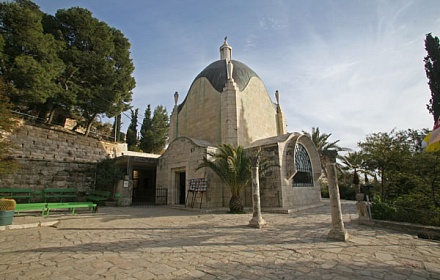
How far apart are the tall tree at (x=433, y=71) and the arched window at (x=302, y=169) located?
1720 cm

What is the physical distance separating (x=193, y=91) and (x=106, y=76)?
31.0 ft

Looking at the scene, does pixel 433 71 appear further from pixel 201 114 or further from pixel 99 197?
pixel 99 197

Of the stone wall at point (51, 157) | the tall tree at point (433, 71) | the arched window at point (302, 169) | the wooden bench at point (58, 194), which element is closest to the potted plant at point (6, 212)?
the stone wall at point (51, 157)

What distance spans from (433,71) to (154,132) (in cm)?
3343

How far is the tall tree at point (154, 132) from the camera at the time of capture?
30.5 metres

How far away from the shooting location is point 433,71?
69.5 ft

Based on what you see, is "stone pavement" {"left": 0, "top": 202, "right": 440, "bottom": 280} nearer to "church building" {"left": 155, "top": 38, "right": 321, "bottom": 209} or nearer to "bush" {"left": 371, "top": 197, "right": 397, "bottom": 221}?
"bush" {"left": 371, "top": 197, "right": 397, "bottom": 221}

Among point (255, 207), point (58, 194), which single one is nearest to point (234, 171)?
point (255, 207)

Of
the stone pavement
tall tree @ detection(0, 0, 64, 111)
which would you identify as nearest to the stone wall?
tall tree @ detection(0, 0, 64, 111)

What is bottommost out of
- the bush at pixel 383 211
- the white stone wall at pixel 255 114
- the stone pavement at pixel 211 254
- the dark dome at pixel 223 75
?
the stone pavement at pixel 211 254

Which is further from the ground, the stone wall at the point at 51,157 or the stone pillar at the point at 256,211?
the stone wall at the point at 51,157

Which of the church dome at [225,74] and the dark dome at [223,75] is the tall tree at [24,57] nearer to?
the church dome at [225,74]

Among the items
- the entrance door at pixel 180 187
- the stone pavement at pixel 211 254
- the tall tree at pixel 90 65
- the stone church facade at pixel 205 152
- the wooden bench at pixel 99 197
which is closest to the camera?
the stone pavement at pixel 211 254

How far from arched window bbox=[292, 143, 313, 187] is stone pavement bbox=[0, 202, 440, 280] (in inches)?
258
